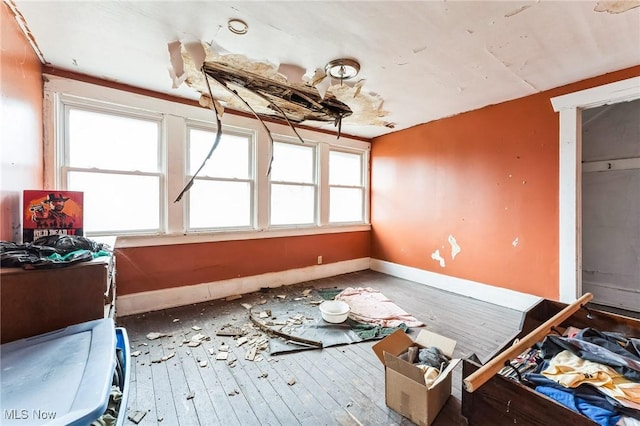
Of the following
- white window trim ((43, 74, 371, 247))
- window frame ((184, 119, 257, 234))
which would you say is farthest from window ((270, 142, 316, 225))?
window frame ((184, 119, 257, 234))

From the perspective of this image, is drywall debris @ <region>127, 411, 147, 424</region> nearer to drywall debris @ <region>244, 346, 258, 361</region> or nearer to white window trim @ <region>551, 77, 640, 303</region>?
drywall debris @ <region>244, 346, 258, 361</region>

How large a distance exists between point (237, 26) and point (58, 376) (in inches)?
84.2

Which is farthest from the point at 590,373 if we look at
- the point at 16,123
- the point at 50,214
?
the point at 16,123

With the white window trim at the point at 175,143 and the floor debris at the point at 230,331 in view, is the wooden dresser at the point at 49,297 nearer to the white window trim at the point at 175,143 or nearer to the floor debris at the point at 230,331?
the floor debris at the point at 230,331

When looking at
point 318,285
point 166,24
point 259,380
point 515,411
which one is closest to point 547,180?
point 515,411

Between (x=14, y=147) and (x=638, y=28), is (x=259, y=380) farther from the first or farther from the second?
(x=638, y=28)

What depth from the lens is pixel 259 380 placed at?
190cm

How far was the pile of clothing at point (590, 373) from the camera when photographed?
115cm

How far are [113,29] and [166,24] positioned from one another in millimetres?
432

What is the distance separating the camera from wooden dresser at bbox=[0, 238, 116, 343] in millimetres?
1198

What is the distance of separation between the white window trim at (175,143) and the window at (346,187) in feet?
0.70

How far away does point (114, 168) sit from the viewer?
2.86 m

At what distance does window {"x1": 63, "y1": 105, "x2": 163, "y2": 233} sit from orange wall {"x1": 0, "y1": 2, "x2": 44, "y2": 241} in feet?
1.33

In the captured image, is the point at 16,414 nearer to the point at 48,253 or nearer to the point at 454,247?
the point at 48,253
